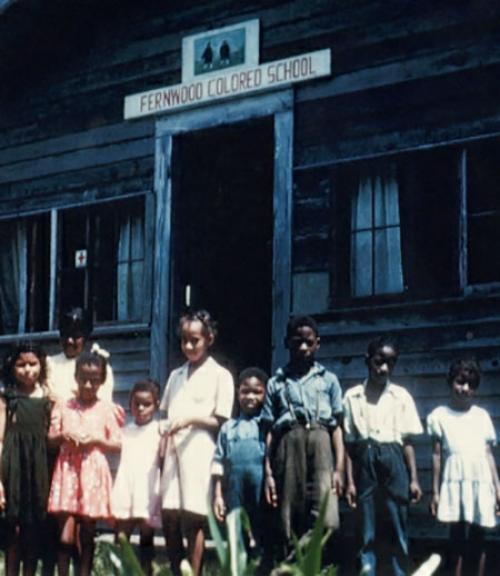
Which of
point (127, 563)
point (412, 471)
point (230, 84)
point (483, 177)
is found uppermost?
point (230, 84)

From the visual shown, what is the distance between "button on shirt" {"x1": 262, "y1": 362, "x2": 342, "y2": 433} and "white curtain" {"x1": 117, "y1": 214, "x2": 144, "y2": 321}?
3.16m

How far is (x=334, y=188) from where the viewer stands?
7449 mm

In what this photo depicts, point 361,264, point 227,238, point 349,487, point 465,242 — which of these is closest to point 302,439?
point 349,487

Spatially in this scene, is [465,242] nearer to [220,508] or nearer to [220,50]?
[220,508]

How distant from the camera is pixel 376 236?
7.23 metres

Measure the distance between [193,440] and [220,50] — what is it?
3.56 metres

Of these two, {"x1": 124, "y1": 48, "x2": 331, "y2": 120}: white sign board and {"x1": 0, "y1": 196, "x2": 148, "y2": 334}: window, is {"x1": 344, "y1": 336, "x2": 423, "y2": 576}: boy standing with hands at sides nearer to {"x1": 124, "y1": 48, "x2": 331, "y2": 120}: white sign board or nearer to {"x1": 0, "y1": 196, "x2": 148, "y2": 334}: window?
{"x1": 124, "y1": 48, "x2": 331, "y2": 120}: white sign board

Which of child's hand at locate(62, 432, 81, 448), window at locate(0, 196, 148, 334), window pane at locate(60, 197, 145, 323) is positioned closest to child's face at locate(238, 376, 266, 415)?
child's hand at locate(62, 432, 81, 448)

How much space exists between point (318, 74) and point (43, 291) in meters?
3.21

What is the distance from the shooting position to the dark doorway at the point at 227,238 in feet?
27.5

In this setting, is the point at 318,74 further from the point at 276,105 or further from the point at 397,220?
the point at 397,220

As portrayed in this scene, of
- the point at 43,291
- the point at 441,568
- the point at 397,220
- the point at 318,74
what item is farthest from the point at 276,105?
the point at 441,568

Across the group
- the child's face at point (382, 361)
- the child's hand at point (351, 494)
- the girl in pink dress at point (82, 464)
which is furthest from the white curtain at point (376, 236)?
the girl in pink dress at point (82, 464)

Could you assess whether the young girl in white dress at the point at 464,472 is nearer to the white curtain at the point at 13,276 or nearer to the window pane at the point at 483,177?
the window pane at the point at 483,177
